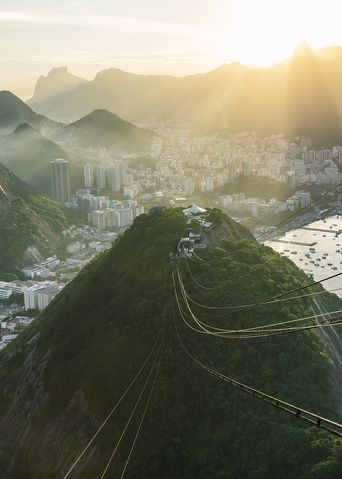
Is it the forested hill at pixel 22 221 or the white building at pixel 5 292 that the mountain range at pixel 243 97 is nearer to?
the forested hill at pixel 22 221

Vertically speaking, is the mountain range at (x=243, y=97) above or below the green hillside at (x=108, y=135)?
above

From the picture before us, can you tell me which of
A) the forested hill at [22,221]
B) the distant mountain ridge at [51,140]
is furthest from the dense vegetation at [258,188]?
the forested hill at [22,221]

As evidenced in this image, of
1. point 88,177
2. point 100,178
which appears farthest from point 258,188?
point 88,177

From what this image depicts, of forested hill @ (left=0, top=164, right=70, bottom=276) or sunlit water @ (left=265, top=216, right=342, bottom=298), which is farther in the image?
forested hill @ (left=0, top=164, right=70, bottom=276)

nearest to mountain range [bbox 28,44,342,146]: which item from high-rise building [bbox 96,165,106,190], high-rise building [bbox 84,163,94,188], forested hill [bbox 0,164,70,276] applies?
high-rise building [bbox 96,165,106,190]

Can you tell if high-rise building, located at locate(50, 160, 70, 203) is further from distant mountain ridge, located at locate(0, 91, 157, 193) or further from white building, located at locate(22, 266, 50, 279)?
white building, located at locate(22, 266, 50, 279)

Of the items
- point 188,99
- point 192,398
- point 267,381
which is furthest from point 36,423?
point 188,99
